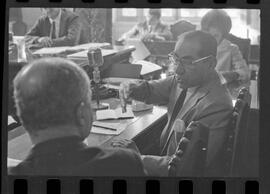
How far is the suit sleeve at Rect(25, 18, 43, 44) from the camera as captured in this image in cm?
146

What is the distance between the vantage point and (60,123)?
141 cm

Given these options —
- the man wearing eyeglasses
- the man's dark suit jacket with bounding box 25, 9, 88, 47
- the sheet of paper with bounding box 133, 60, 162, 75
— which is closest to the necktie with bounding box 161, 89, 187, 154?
the man wearing eyeglasses

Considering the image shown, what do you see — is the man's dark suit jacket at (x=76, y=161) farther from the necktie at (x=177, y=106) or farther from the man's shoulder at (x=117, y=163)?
the necktie at (x=177, y=106)

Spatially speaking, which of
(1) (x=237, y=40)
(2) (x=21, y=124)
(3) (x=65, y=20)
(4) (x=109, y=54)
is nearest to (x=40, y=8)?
(3) (x=65, y=20)

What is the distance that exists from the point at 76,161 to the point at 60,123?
12 centimetres

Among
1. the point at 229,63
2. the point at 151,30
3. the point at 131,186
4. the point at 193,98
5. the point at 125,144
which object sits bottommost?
the point at 131,186

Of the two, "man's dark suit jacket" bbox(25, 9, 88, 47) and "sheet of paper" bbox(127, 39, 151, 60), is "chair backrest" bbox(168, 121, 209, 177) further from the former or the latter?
"man's dark suit jacket" bbox(25, 9, 88, 47)

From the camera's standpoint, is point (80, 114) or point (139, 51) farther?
point (139, 51)

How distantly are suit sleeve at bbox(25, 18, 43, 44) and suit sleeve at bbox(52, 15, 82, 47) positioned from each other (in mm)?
57

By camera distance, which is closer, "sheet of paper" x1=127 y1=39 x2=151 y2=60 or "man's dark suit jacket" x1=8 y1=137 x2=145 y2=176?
"man's dark suit jacket" x1=8 y1=137 x2=145 y2=176

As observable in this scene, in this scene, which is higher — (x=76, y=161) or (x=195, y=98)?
(x=195, y=98)

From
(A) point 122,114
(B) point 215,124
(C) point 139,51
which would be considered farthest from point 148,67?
(B) point 215,124

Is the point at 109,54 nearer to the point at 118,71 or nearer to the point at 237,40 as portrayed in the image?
the point at 118,71

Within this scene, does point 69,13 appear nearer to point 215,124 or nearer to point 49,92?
point 49,92
